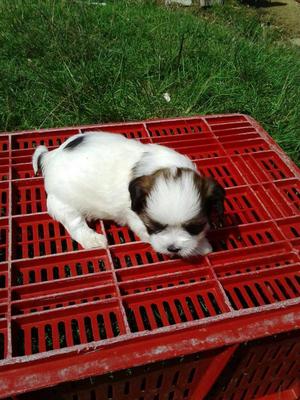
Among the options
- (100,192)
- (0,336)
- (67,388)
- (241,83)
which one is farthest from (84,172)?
(241,83)

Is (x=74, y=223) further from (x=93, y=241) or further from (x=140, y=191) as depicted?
(x=140, y=191)

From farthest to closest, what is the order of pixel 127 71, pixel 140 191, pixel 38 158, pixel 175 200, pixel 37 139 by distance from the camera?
pixel 127 71
pixel 37 139
pixel 38 158
pixel 140 191
pixel 175 200

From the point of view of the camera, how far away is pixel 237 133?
10.8 feet

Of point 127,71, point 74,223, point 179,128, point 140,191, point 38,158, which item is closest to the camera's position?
point 140,191

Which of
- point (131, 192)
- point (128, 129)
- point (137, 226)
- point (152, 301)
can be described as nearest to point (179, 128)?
point (128, 129)

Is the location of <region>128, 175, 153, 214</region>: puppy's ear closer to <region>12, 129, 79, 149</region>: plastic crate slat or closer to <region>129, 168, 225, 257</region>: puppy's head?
<region>129, 168, 225, 257</region>: puppy's head

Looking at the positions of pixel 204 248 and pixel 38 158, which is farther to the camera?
pixel 38 158

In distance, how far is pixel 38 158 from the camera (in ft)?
8.97

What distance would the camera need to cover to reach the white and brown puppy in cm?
204

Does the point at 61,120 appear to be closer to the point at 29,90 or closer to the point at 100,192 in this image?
the point at 29,90

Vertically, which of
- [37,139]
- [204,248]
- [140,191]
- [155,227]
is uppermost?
[140,191]

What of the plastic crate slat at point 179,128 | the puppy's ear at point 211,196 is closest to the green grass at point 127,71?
the plastic crate slat at point 179,128

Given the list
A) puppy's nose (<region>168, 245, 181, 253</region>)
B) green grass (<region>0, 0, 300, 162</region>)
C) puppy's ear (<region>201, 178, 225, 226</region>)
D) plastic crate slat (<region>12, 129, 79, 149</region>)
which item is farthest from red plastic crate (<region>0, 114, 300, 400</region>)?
green grass (<region>0, 0, 300, 162</region>)

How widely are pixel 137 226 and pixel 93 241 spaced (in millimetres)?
255
